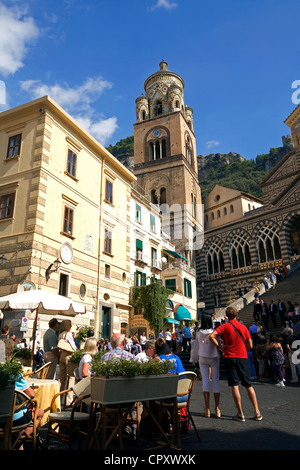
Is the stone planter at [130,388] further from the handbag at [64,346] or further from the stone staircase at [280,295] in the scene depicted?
the stone staircase at [280,295]

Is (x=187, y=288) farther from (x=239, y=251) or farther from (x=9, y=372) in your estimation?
(x=9, y=372)

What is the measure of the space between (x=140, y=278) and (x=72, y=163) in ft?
31.1

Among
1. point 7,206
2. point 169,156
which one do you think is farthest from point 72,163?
point 169,156

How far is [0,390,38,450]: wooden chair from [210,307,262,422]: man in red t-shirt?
2918mm

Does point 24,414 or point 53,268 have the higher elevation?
point 53,268

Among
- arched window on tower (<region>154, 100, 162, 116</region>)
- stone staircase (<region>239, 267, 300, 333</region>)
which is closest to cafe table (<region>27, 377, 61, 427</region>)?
stone staircase (<region>239, 267, 300, 333</region>)

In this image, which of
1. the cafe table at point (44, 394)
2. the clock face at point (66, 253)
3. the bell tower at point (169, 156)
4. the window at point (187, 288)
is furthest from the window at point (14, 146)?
the bell tower at point (169, 156)

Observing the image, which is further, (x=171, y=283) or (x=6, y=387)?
(x=171, y=283)

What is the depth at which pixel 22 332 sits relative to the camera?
43.1 ft

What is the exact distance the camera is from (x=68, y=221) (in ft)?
54.6

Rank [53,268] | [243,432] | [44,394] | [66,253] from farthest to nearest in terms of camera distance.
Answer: [66,253]
[53,268]
[44,394]
[243,432]

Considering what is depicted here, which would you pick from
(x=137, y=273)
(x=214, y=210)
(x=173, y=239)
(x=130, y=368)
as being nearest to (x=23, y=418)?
(x=130, y=368)

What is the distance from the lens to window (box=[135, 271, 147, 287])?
74.9 ft

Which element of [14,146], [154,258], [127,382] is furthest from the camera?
[154,258]
